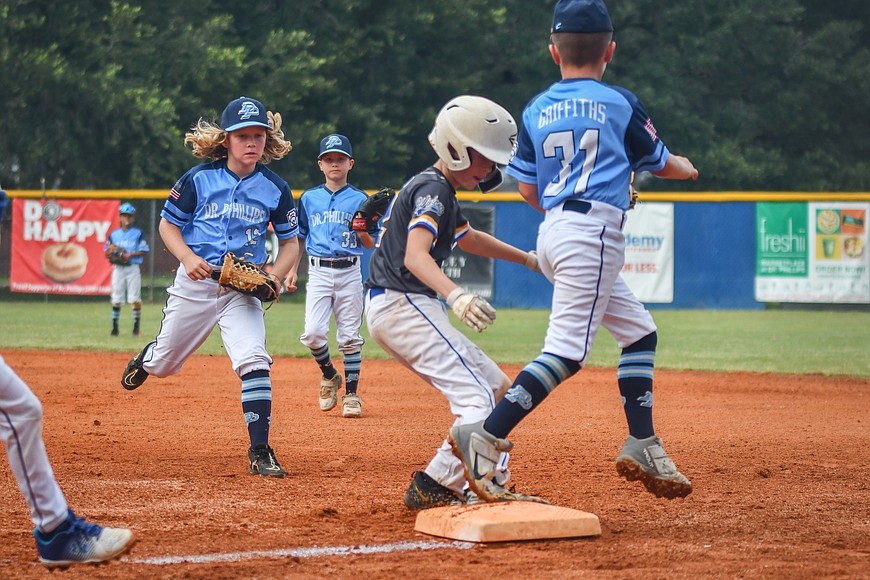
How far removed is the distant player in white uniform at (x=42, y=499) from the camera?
139 inches

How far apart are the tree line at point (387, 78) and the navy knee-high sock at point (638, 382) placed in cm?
2132

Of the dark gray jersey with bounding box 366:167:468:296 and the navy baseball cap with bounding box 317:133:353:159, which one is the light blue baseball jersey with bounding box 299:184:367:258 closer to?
the navy baseball cap with bounding box 317:133:353:159

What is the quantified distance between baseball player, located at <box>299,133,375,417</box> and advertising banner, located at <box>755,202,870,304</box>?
12.9 m

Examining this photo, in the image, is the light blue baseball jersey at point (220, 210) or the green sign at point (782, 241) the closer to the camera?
the light blue baseball jersey at point (220, 210)

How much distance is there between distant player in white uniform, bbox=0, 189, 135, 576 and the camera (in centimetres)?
353

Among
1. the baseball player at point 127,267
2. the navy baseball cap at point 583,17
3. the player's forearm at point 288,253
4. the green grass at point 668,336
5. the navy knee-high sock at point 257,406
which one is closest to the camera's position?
the navy baseball cap at point 583,17

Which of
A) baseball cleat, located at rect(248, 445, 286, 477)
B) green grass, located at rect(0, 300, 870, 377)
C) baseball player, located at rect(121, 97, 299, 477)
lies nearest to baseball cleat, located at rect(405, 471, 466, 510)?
baseball cleat, located at rect(248, 445, 286, 477)

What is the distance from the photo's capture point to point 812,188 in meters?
30.1

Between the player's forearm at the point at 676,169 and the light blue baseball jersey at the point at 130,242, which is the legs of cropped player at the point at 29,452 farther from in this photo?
the light blue baseball jersey at the point at 130,242

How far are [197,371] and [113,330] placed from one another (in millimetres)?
3848

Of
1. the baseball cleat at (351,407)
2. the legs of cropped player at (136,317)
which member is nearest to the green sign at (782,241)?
the legs of cropped player at (136,317)

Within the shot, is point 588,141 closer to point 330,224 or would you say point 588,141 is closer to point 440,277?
point 440,277

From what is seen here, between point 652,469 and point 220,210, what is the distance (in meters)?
2.69

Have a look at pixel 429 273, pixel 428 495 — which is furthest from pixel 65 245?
pixel 429 273
